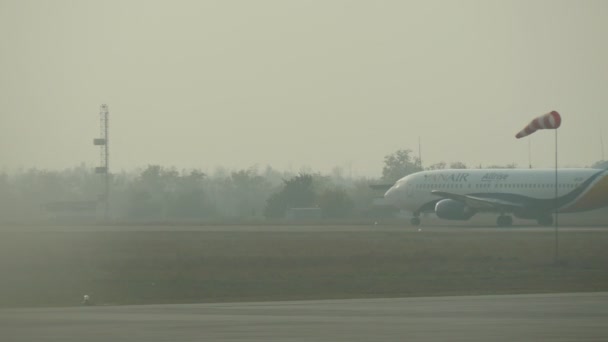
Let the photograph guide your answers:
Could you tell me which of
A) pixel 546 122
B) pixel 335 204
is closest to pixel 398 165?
pixel 335 204

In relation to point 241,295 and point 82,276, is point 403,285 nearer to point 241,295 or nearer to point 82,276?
point 241,295

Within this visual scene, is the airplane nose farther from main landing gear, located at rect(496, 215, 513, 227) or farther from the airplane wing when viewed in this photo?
main landing gear, located at rect(496, 215, 513, 227)

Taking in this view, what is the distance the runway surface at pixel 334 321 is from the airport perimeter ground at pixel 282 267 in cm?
476

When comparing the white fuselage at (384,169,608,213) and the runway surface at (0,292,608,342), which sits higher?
the white fuselage at (384,169,608,213)

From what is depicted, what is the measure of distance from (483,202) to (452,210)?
1.99 m

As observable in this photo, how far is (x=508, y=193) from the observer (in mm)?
62125

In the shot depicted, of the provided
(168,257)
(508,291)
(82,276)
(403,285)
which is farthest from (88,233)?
(508,291)

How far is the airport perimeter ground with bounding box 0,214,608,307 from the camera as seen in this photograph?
Result: 25.6m

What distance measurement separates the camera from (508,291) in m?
24.6

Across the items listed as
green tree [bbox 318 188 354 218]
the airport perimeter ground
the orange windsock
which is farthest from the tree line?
the orange windsock

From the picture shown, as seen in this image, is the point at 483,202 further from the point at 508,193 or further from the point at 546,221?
the point at 546,221

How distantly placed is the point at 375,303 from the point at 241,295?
690cm

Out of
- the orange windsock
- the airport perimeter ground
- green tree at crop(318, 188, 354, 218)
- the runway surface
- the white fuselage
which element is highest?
the orange windsock

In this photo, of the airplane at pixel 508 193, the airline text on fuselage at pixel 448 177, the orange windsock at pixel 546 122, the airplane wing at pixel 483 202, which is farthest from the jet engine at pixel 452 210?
the orange windsock at pixel 546 122
